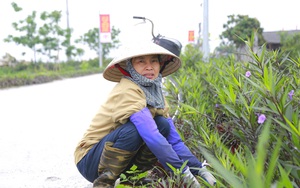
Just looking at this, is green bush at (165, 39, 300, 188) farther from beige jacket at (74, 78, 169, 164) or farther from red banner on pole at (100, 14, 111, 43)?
red banner on pole at (100, 14, 111, 43)

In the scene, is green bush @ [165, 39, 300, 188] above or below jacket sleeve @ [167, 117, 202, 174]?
above

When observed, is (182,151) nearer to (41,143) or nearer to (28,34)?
(41,143)

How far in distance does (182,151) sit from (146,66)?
0.49 meters

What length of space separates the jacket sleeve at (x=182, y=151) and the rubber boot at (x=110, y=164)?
229 millimetres

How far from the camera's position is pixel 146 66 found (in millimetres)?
2205

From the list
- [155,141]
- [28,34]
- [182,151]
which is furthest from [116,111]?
[28,34]

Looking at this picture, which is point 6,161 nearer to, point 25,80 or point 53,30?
point 25,80

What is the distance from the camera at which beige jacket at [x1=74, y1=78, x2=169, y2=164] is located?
6.67 ft

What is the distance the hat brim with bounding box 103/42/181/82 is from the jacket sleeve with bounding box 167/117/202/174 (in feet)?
1.25

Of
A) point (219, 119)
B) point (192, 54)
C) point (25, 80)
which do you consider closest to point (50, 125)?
point (192, 54)

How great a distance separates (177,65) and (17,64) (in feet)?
71.7

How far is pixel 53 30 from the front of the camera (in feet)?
80.1

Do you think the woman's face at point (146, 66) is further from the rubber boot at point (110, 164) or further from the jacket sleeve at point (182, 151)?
the rubber boot at point (110, 164)

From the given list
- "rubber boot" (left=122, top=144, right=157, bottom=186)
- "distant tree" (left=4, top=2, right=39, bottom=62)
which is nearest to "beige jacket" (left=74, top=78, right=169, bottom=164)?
"rubber boot" (left=122, top=144, right=157, bottom=186)
